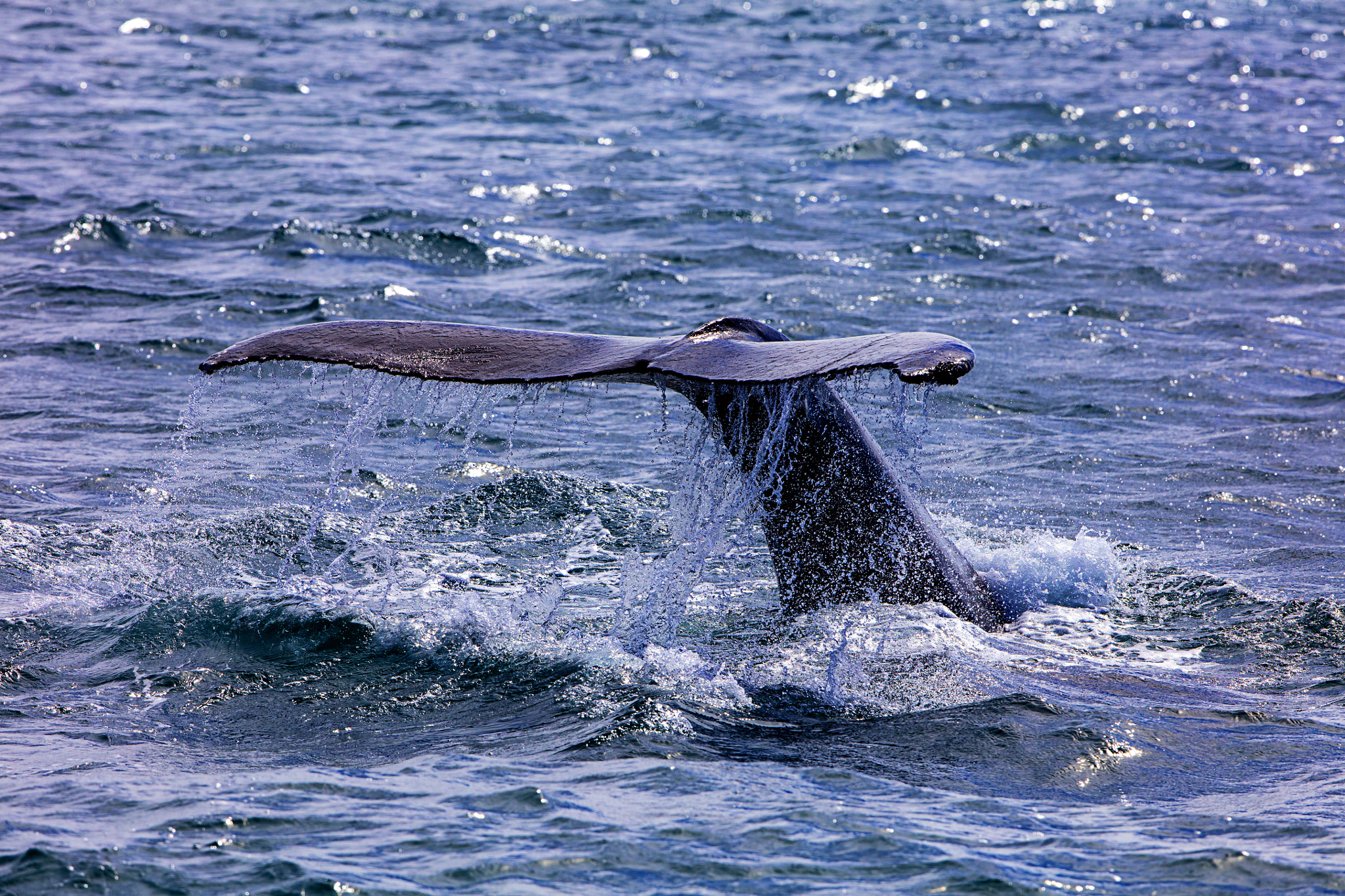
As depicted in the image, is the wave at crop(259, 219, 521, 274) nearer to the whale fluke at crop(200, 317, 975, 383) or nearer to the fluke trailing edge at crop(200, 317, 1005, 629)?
the fluke trailing edge at crop(200, 317, 1005, 629)

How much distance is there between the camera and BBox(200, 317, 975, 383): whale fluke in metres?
4.52

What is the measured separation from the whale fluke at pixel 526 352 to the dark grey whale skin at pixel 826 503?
0.31m

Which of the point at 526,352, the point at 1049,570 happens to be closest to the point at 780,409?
the point at 526,352

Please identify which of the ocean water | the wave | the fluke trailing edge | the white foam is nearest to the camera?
the ocean water

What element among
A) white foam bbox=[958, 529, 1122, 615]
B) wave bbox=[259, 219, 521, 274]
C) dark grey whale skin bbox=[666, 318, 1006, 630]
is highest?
wave bbox=[259, 219, 521, 274]

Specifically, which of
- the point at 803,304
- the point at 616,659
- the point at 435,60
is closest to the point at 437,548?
the point at 616,659

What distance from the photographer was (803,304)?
1232 cm

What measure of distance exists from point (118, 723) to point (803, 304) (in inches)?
322

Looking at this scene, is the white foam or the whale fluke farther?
the white foam

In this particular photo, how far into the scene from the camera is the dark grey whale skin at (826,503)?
17.7 feet

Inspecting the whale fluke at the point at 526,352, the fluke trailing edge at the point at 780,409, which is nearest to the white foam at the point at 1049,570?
the fluke trailing edge at the point at 780,409

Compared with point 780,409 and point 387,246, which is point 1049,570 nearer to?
point 780,409

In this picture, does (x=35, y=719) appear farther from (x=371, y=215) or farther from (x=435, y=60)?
(x=435, y=60)

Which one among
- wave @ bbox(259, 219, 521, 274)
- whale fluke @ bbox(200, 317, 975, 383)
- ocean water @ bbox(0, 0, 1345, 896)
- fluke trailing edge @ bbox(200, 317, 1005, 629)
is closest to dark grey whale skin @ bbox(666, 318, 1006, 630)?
fluke trailing edge @ bbox(200, 317, 1005, 629)
